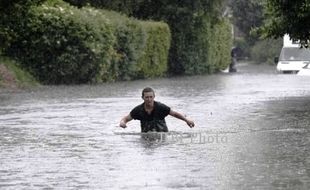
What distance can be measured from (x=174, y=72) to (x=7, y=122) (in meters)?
32.3

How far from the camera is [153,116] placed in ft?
51.8

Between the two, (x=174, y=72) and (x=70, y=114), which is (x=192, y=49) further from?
(x=70, y=114)

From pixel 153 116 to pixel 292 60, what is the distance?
1420 inches

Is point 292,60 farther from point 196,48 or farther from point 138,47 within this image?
point 138,47

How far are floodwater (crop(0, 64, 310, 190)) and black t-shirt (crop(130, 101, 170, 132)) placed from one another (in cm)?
22

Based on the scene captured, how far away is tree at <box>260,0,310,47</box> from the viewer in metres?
24.0

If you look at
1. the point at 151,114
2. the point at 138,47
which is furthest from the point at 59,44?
the point at 151,114

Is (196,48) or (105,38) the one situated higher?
(105,38)

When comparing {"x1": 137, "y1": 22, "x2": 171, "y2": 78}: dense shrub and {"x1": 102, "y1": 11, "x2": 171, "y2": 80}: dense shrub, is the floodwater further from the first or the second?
{"x1": 137, "y1": 22, "x2": 171, "y2": 78}: dense shrub

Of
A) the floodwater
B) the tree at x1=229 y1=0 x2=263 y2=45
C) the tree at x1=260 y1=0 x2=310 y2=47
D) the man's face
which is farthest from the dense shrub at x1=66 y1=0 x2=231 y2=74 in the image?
the tree at x1=229 y1=0 x2=263 y2=45

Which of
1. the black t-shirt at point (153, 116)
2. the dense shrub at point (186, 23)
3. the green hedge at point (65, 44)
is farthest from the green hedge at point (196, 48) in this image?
the black t-shirt at point (153, 116)

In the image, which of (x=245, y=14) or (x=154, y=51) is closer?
(x=154, y=51)

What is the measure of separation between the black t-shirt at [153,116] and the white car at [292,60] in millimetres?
34645

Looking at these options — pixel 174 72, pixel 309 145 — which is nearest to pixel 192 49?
pixel 174 72
